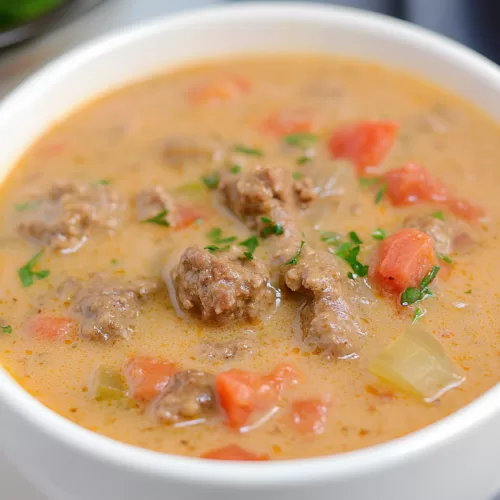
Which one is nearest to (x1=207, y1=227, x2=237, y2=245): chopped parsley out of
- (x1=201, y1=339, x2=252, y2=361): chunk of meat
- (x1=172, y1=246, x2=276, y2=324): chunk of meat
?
(x1=172, y1=246, x2=276, y2=324): chunk of meat

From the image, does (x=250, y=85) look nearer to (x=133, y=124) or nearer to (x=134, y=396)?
(x=133, y=124)

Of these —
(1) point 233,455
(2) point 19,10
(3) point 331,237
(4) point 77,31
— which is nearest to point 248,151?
(3) point 331,237

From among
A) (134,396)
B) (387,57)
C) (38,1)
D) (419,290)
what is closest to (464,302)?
(419,290)

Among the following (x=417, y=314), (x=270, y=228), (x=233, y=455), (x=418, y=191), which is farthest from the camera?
(x=418, y=191)

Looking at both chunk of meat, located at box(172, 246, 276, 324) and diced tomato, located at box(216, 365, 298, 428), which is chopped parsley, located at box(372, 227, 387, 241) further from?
diced tomato, located at box(216, 365, 298, 428)

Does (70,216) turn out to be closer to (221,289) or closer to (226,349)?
(221,289)

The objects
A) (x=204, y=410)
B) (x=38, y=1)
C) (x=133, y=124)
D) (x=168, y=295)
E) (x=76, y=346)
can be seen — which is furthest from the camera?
(x=38, y=1)
